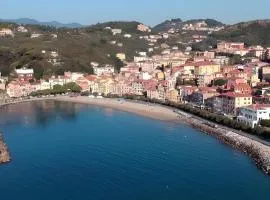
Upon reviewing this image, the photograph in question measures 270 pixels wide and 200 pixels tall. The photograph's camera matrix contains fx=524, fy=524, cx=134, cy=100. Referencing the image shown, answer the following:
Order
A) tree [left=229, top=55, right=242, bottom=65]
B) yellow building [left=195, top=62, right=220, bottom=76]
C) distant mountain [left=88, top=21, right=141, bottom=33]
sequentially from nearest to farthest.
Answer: yellow building [left=195, top=62, right=220, bottom=76]
tree [left=229, top=55, right=242, bottom=65]
distant mountain [left=88, top=21, right=141, bottom=33]

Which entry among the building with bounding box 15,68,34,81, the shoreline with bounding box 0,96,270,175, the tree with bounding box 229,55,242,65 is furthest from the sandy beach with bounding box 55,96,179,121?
the tree with bounding box 229,55,242,65

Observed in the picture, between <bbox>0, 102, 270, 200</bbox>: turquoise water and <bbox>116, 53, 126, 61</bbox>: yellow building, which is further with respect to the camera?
<bbox>116, 53, 126, 61</bbox>: yellow building

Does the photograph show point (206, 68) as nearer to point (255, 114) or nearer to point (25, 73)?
point (25, 73)

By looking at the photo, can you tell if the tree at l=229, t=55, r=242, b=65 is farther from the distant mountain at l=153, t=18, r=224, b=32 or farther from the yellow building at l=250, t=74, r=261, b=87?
the distant mountain at l=153, t=18, r=224, b=32

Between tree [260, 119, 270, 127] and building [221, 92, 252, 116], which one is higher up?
building [221, 92, 252, 116]

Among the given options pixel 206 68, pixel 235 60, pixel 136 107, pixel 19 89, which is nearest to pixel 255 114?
pixel 136 107

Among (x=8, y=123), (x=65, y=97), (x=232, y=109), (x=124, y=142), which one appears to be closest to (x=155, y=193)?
(x=124, y=142)

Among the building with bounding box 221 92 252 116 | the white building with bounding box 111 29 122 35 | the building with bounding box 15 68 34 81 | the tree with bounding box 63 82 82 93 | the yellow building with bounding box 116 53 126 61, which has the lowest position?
→ the building with bounding box 221 92 252 116

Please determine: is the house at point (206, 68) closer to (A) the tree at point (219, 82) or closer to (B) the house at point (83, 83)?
(A) the tree at point (219, 82)
